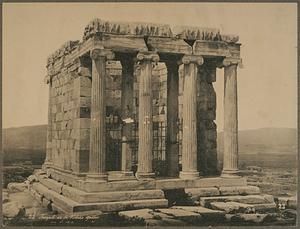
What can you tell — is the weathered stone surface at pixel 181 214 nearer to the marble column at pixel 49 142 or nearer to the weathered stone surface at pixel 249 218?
the weathered stone surface at pixel 249 218

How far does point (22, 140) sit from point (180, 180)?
534 cm

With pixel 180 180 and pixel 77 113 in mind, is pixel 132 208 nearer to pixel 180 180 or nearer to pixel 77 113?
pixel 180 180

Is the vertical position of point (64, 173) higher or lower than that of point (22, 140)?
lower

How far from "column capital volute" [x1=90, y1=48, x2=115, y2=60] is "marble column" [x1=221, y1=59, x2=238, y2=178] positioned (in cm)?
408

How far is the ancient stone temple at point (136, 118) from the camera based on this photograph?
16.6 m

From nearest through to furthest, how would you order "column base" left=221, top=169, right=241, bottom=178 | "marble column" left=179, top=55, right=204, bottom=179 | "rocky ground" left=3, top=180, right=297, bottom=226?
"rocky ground" left=3, top=180, right=297, bottom=226 → "marble column" left=179, top=55, right=204, bottom=179 → "column base" left=221, top=169, right=241, bottom=178

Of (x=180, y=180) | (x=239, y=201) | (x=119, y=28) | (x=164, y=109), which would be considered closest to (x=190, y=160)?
(x=180, y=180)

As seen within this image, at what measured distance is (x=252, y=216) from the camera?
16109 millimetres

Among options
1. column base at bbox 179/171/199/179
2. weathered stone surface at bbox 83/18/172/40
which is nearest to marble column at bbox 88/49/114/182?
weathered stone surface at bbox 83/18/172/40

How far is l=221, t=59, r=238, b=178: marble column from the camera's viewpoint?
722 inches

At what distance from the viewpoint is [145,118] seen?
1723 cm

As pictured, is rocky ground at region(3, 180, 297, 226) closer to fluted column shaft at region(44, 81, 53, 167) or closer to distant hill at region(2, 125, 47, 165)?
distant hill at region(2, 125, 47, 165)

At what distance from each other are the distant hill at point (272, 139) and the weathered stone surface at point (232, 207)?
2.21m

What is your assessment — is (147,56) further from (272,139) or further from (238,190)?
(238,190)
